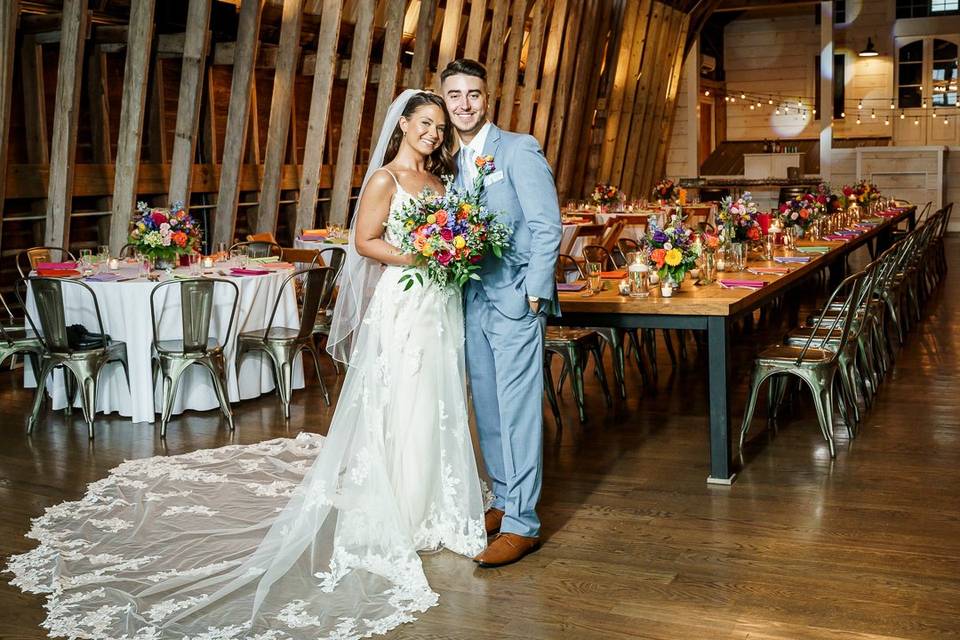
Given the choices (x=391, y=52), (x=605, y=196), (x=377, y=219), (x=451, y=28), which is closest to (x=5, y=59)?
(x=391, y=52)

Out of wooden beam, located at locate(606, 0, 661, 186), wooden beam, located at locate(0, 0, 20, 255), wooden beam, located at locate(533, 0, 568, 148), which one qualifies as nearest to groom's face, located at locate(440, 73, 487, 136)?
wooden beam, located at locate(0, 0, 20, 255)

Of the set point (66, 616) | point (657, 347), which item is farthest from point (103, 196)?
point (66, 616)

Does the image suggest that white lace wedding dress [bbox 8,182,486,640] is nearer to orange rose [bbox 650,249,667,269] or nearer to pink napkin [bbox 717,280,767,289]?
orange rose [bbox 650,249,667,269]

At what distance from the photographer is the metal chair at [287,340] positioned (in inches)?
249

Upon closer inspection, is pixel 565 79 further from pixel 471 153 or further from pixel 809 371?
pixel 471 153

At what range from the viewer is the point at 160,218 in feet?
22.0

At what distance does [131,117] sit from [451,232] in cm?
544

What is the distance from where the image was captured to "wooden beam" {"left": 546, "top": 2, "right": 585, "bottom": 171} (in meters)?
14.4

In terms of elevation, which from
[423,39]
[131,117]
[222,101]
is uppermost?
[423,39]

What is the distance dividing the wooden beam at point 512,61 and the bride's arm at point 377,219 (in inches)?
371

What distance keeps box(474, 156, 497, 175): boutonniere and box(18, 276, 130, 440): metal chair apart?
3.08 metres

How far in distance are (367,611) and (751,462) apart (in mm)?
2317

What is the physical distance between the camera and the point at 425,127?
12.7 feet

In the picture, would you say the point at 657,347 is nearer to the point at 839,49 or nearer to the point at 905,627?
the point at 905,627
